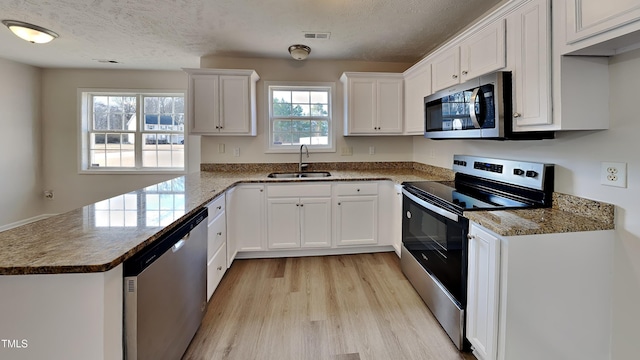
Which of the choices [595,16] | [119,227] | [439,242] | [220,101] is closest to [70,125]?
[220,101]

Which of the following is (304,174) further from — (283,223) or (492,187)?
(492,187)

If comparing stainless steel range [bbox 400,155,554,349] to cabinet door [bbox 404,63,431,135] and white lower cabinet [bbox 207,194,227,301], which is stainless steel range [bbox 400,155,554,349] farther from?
white lower cabinet [bbox 207,194,227,301]

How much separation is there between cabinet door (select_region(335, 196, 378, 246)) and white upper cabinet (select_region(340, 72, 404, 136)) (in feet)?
2.96

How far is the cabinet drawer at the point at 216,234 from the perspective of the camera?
2.10 metres

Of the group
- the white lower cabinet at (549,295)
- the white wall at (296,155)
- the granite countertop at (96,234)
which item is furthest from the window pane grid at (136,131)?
the white lower cabinet at (549,295)

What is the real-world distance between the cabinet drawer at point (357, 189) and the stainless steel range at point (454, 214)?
0.54m

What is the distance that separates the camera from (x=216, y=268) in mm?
2260

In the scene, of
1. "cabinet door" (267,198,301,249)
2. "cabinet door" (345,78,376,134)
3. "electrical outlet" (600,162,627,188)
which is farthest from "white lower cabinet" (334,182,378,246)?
"electrical outlet" (600,162,627,188)

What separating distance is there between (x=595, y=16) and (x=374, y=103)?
7.31 ft

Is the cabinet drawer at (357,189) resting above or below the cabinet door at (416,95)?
below

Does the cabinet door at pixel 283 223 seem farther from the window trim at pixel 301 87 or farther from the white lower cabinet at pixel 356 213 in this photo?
the window trim at pixel 301 87

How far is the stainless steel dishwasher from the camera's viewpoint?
3.46ft

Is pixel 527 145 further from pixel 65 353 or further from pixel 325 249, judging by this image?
pixel 65 353

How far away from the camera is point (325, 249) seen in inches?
120
